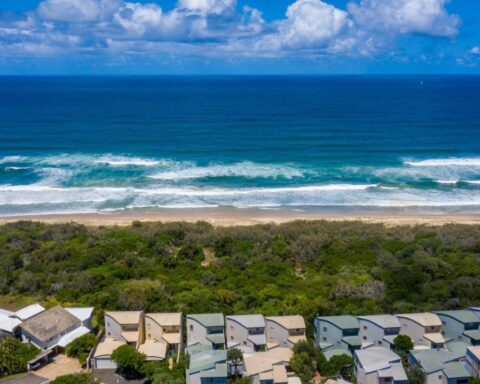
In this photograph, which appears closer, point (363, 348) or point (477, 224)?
point (363, 348)

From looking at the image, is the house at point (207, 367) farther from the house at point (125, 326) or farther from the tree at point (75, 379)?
the tree at point (75, 379)

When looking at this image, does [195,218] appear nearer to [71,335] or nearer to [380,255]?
[380,255]

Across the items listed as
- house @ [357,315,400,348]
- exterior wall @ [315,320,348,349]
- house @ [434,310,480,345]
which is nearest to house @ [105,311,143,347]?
exterior wall @ [315,320,348,349]

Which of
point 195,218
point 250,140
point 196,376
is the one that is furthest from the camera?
point 250,140

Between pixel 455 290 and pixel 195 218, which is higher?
pixel 455 290

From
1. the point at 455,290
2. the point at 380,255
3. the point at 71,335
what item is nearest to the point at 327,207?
the point at 380,255

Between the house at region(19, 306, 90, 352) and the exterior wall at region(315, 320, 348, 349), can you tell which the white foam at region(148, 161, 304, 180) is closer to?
the house at region(19, 306, 90, 352)
